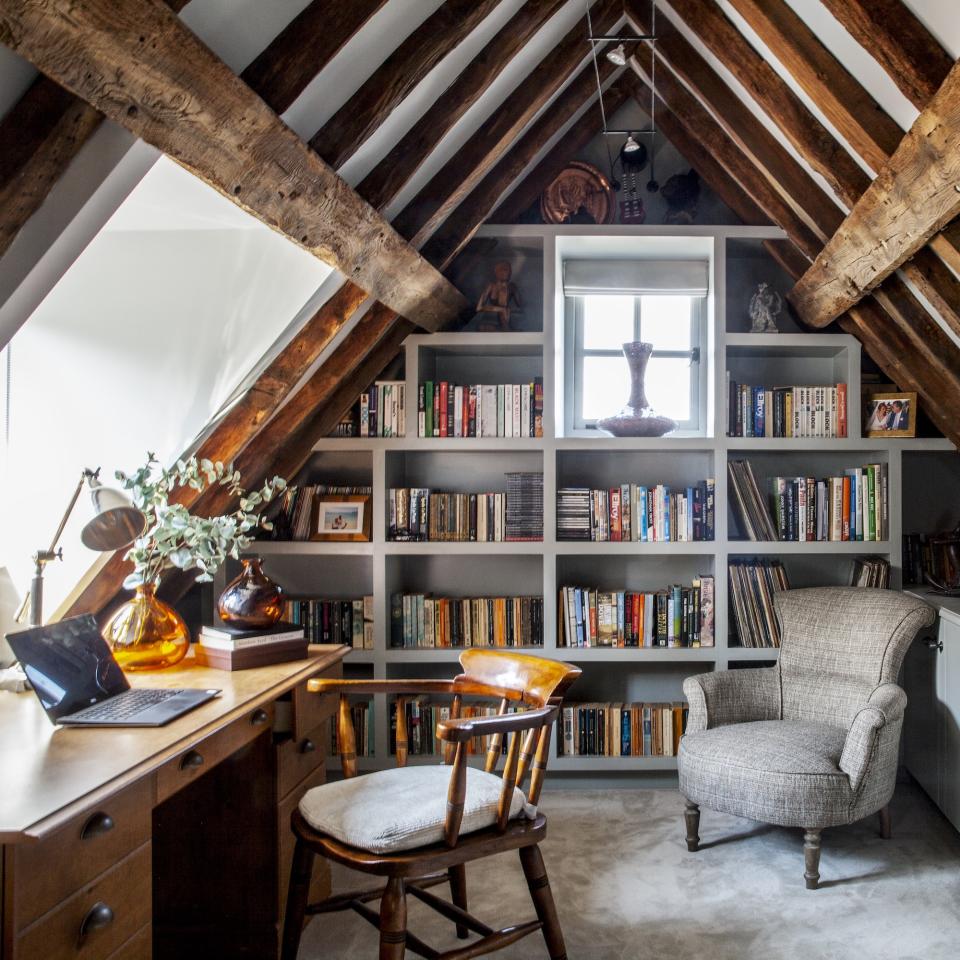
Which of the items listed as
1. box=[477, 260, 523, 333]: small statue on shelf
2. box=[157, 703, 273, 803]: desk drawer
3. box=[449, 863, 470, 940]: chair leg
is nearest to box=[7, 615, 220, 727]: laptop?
box=[157, 703, 273, 803]: desk drawer

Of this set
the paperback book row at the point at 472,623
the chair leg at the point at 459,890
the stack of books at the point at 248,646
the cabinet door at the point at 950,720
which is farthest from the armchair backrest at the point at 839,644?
the stack of books at the point at 248,646

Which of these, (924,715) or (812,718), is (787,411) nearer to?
(812,718)

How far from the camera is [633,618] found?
3434mm

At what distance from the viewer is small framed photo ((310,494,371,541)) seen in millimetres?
3457

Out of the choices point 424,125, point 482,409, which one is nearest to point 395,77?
point 424,125

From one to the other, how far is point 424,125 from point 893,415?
2.24 m

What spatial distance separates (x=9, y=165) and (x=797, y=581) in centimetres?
338

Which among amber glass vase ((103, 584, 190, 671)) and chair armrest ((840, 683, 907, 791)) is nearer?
amber glass vase ((103, 584, 190, 671))

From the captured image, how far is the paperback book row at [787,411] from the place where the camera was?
342 cm

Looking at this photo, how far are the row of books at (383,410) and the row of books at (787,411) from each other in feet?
4.44

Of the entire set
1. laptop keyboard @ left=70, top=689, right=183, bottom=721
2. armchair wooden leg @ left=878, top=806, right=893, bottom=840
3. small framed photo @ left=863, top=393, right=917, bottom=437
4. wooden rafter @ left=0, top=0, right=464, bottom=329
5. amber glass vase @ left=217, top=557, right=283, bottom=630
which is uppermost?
wooden rafter @ left=0, top=0, right=464, bottom=329

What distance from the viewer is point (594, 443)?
11.2 feet

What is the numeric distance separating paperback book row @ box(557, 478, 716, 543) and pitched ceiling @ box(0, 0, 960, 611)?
0.89 m

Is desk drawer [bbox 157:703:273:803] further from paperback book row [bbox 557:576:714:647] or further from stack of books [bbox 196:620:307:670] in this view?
paperback book row [bbox 557:576:714:647]
